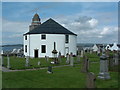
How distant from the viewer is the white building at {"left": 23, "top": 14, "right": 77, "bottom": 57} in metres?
42.0

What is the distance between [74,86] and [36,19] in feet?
149

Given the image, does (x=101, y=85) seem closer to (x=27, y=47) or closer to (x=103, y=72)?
(x=103, y=72)

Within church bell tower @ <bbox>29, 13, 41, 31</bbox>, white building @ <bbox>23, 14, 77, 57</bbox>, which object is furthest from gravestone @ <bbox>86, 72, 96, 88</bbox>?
church bell tower @ <bbox>29, 13, 41, 31</bbox>

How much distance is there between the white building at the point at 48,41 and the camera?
138ft

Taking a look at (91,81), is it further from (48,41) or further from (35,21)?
(35,21)

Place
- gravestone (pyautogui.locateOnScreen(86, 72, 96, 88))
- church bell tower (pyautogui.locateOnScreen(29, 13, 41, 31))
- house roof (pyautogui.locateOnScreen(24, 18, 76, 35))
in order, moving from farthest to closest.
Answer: church bell tower (pyautogui.locateOnScreen(29, 13, 41, 31)) < house roof (pyautogui.locateOnScreen(24, 18, 76, 35)) < gravestone (pyautogui.locateOnScreen(86, 72, 96, 88))

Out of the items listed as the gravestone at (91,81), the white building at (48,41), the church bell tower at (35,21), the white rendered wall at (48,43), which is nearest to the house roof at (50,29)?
the white building at (48,41)

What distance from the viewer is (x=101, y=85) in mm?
11531

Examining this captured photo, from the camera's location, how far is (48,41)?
41969 millimetres

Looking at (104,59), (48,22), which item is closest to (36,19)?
(48,22)

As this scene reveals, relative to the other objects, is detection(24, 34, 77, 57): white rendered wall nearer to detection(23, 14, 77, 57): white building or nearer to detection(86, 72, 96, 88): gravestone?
detection(23, 14, 77, 57): white building

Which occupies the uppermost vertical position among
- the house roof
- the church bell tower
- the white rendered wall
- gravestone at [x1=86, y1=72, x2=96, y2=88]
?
the church bell tower

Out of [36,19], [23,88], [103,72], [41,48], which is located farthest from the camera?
[36,19]

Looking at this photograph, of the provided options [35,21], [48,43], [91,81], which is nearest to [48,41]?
[48,43]
